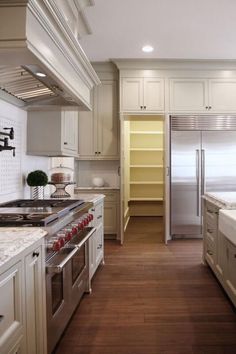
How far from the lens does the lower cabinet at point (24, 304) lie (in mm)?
1324

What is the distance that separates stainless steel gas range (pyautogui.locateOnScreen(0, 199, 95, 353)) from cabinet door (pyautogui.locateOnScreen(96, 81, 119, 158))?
8.51ft

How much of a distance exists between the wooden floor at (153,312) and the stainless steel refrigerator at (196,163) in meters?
1.06

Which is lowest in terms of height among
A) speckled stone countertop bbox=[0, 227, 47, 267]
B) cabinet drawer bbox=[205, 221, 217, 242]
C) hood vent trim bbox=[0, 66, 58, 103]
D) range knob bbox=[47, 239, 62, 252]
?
cabinet drawer bbox=[205, 221, 217, 242]

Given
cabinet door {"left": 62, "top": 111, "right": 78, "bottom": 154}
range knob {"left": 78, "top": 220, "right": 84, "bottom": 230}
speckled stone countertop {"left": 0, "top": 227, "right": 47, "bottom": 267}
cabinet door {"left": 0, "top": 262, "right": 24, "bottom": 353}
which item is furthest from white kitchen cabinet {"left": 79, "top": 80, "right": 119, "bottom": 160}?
cabinet door {"left": 0, "top": 262, "right": 24, "bottom": 353}

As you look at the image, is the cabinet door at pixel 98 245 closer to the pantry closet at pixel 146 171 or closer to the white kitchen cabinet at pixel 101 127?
the white kitchen cabinet at pixel 101 127

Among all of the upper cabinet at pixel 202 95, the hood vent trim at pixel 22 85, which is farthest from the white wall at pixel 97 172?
the hood vent trim at pixel 22 85

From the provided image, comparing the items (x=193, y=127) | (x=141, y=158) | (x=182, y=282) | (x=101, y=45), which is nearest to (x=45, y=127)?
(x=101, y=45)

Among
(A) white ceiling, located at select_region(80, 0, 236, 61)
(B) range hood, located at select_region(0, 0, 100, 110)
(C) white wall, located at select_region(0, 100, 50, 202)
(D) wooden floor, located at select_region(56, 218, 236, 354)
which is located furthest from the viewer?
(A) white ceiling, located at select_region(80, 0, 236, 61)

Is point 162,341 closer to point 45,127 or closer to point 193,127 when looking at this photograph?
point 45,127

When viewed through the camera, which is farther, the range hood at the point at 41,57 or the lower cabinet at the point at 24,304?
the range hood at the point at 41,57

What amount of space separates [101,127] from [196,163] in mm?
1628

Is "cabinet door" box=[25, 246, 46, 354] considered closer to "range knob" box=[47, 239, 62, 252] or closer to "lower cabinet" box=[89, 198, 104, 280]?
"range knob" box=[47, 239, 62, 252]

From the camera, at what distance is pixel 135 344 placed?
2223 millimetres

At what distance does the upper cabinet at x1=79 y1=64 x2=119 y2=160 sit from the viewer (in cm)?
534
